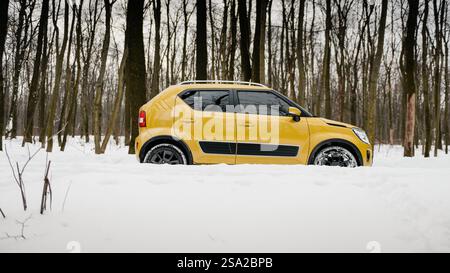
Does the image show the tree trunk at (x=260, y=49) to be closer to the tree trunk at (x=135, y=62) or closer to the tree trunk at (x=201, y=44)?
the tree trunk at (x=201, y=44)


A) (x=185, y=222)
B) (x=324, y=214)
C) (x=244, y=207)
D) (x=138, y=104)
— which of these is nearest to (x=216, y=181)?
(x=244, y=207)

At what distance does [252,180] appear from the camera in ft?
11.8

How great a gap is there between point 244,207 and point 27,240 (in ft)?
5.76

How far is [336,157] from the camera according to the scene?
18.4 ft

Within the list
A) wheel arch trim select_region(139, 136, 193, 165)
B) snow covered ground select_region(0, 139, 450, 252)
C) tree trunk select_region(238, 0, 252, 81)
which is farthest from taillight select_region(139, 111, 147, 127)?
tree trunk select_region(238, 0, 252, 81)

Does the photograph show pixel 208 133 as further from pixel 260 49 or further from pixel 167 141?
pixel 260 49

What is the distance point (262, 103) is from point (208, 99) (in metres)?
0.94

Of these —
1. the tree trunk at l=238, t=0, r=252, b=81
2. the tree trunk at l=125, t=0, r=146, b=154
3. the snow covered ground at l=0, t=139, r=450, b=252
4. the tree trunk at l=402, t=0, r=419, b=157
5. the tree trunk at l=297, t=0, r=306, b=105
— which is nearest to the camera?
the snow covered ground at l=0, t=139, r=450, b=252

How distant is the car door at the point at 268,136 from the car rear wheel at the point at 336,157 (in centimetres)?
28

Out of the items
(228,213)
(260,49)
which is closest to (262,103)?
(228,213)

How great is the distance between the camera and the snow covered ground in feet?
8.26

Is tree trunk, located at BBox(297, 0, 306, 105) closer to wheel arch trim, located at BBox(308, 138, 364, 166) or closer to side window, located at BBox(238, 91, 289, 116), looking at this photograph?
side window, located at BBox(238, 91, 289, 116)

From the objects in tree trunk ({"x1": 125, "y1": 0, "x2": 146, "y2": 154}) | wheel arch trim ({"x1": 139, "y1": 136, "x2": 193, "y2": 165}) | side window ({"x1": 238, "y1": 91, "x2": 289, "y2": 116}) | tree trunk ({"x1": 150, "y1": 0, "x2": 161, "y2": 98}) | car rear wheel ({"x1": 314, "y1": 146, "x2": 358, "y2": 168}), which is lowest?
car rear wheel ({"x1": 314, "y1": 146, "x2": 358, "y2": 168})

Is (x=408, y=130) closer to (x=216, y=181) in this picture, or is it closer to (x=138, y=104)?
(x=138, y=104)
